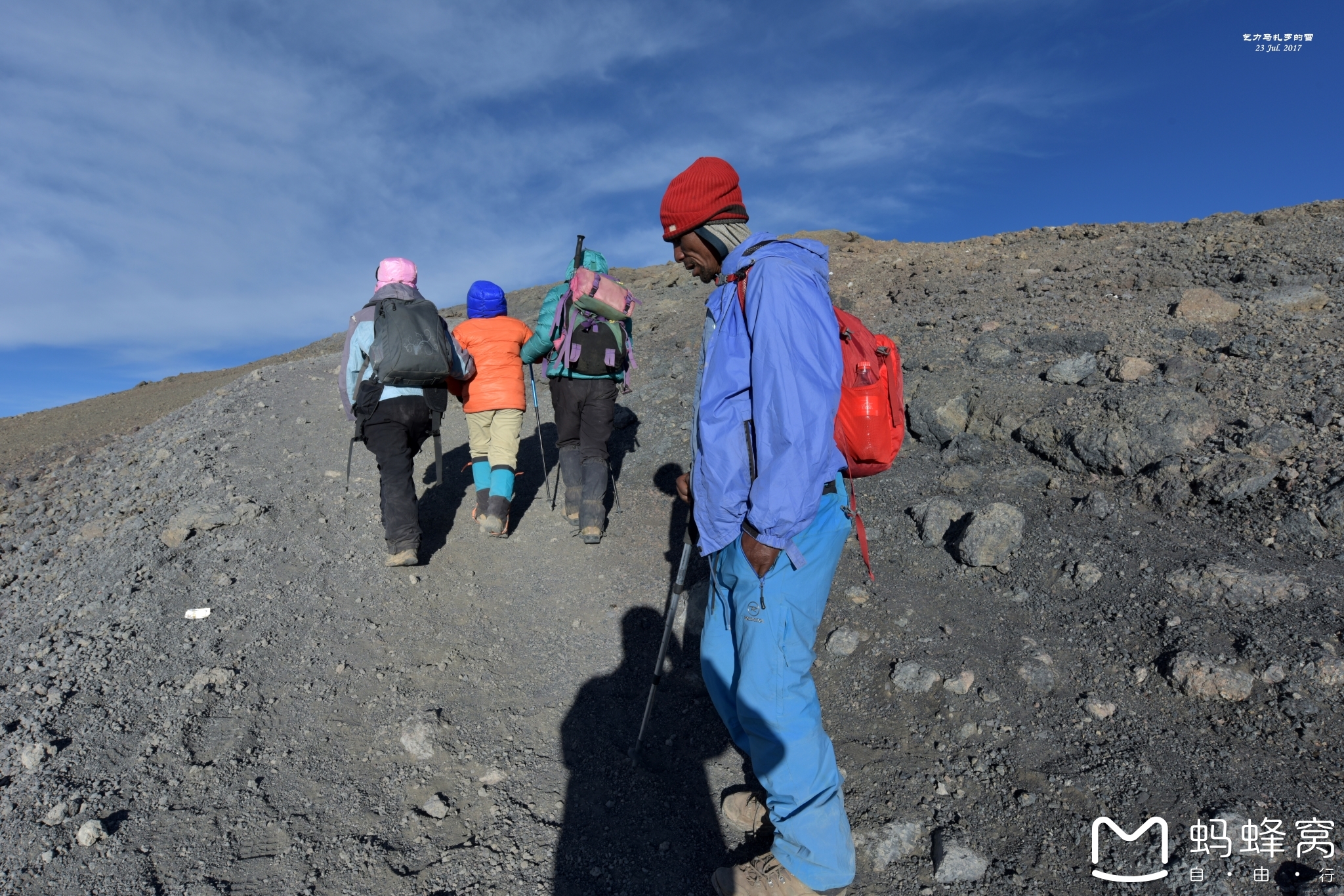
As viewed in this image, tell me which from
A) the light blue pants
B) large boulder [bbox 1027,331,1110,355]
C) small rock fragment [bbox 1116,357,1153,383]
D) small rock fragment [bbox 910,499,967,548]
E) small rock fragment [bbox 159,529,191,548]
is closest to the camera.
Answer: the light blue pants

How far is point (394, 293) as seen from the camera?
4.98 meters

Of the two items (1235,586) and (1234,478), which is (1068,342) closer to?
(1234,478)

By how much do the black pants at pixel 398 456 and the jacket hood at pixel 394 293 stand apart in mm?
703

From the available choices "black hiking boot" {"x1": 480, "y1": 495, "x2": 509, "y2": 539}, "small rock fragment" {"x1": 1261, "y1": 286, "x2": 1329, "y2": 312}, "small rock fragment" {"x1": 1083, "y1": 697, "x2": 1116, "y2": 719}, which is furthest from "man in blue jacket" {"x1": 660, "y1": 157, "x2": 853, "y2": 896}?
"small rock fragment" {"x1": 1261, "y1": 286, "x2": 1329, "y2": 312}

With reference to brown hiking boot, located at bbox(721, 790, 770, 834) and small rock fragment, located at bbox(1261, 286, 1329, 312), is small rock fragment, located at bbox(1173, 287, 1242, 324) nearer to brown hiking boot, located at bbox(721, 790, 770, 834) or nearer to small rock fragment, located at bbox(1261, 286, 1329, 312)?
small rock fragment, located at bbox(1261, 286, 1329, 312)

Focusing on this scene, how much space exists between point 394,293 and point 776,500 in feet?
12.6

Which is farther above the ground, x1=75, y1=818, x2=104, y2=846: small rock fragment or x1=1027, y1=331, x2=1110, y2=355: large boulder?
x1=1027, y1=331, x2=1110, y2=355: large boulder

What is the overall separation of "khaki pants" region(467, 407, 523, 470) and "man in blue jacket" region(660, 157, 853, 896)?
3569 millimetres

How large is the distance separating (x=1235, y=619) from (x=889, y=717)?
1745 millimetres

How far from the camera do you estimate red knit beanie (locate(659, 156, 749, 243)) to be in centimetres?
253

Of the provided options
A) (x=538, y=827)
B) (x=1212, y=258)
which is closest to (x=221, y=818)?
(x=538, y=827)

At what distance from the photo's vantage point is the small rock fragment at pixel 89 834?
2.66 meters

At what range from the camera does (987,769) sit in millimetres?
2945

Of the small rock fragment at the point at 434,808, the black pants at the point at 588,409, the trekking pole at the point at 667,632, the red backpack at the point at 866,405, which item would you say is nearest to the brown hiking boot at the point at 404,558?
the black pants at the point at 588,409
